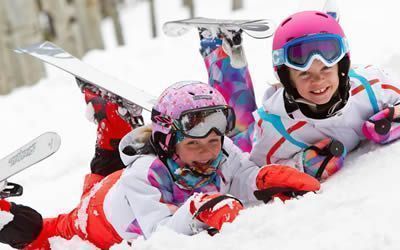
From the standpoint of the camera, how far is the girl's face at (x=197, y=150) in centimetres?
280

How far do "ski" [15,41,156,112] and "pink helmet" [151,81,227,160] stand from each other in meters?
0.77

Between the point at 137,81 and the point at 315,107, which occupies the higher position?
the point at 315,107

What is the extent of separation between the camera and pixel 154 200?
2.65 meters

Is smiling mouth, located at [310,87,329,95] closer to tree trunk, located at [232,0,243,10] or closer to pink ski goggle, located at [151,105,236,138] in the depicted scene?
pink ski goggle, located at [151,105,236,138]

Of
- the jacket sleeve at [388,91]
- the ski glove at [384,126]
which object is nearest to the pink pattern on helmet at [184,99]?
the ski glove at [384,126]

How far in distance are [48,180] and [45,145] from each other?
2509 mm

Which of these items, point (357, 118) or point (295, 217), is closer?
point (295, 217)

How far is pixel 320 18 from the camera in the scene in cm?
287

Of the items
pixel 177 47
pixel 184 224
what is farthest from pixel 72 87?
pixel 184 224

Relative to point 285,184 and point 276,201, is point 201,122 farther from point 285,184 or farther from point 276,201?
point 276,201

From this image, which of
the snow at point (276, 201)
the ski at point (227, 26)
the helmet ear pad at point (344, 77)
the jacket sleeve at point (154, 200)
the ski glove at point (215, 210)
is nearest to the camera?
the snow at point (276, 201)

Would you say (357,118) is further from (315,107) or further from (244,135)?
(244,135)

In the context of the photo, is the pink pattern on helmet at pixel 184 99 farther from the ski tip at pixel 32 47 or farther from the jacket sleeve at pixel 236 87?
the ski tip at pixel 32 47

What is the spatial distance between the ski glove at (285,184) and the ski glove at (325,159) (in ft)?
0.76
